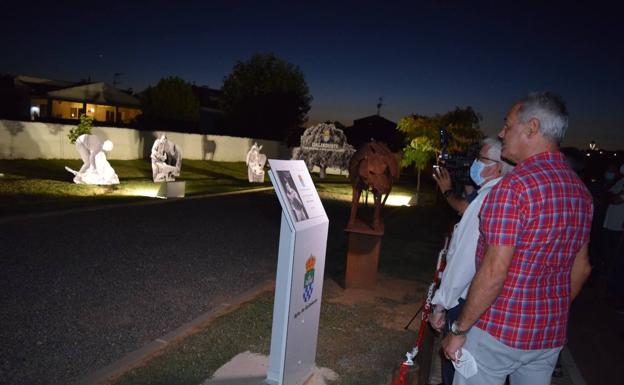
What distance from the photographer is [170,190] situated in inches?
554

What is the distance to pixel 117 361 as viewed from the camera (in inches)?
159

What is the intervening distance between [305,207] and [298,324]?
0.85m

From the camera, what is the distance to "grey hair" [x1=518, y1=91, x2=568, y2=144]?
7.06ft

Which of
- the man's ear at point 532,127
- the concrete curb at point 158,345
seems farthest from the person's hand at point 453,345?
the concrete curb at point 158,345

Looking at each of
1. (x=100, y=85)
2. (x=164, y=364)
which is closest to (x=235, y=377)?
(x=164, y=364)

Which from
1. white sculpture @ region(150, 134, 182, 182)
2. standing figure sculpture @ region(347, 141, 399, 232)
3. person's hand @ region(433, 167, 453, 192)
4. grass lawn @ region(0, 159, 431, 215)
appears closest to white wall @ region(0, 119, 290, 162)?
grass lawn @ region(0, 159, 431, 215)

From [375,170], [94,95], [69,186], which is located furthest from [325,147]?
[375,170]

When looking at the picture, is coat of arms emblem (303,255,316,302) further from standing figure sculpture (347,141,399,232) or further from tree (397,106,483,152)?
tree (397,106,483,152)

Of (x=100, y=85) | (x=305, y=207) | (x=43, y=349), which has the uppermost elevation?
(x=100, y=85)

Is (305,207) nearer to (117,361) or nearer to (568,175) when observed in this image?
(568,175)

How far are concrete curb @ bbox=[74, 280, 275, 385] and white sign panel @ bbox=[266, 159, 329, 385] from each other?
1.27m

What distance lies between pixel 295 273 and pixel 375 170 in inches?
139

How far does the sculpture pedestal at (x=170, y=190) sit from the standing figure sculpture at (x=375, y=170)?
28.8 ft

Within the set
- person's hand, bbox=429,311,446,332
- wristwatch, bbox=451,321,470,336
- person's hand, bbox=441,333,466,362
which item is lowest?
person's hand, bbox=429,311,446,332
